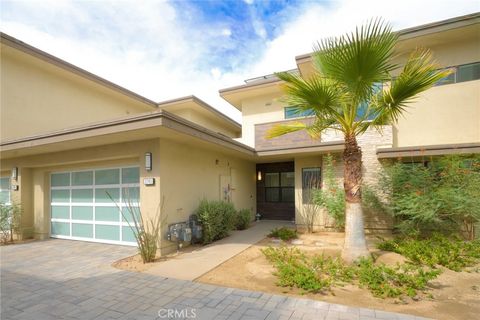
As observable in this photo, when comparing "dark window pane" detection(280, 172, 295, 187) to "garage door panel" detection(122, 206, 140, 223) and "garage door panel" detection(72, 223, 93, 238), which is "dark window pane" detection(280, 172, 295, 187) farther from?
"garage door panel" detection(72, 223, 93, 238)

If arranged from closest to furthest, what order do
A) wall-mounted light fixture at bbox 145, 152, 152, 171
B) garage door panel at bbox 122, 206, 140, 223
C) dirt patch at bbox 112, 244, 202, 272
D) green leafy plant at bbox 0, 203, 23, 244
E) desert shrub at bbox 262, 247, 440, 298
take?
desert shrub at bbox 262, 247, 440, 298 → dirt patch at bbox 112, 244, 202, 272 → wall-mounted light fixture at bbox 145, 152, 152, 171 → garage door panel at bbox 122, 206, 140, 223 → green leafy plant at bbox 0, 203, 23, 244

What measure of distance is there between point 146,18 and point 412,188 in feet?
32.2

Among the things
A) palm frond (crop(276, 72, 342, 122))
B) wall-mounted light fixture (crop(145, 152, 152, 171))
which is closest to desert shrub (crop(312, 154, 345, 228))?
palm frond (crop(276, 72, 342, 122))

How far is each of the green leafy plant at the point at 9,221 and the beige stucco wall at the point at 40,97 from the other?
2.82 metres

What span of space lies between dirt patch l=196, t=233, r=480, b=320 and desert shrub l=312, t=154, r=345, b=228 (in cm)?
246

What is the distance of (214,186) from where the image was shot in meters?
10.0

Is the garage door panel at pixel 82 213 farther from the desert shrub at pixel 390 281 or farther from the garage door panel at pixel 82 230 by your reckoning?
the desert shrub at pixel 390 281

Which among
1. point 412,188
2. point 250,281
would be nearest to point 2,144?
point 250,281

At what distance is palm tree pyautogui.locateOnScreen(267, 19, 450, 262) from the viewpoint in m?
4.59

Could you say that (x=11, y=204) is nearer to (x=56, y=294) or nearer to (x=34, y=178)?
(x=34, y=178)

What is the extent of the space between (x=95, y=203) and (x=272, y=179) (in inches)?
339

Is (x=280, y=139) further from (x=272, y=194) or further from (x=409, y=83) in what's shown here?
(x=409, y=83)

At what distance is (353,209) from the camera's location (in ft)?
18.1
